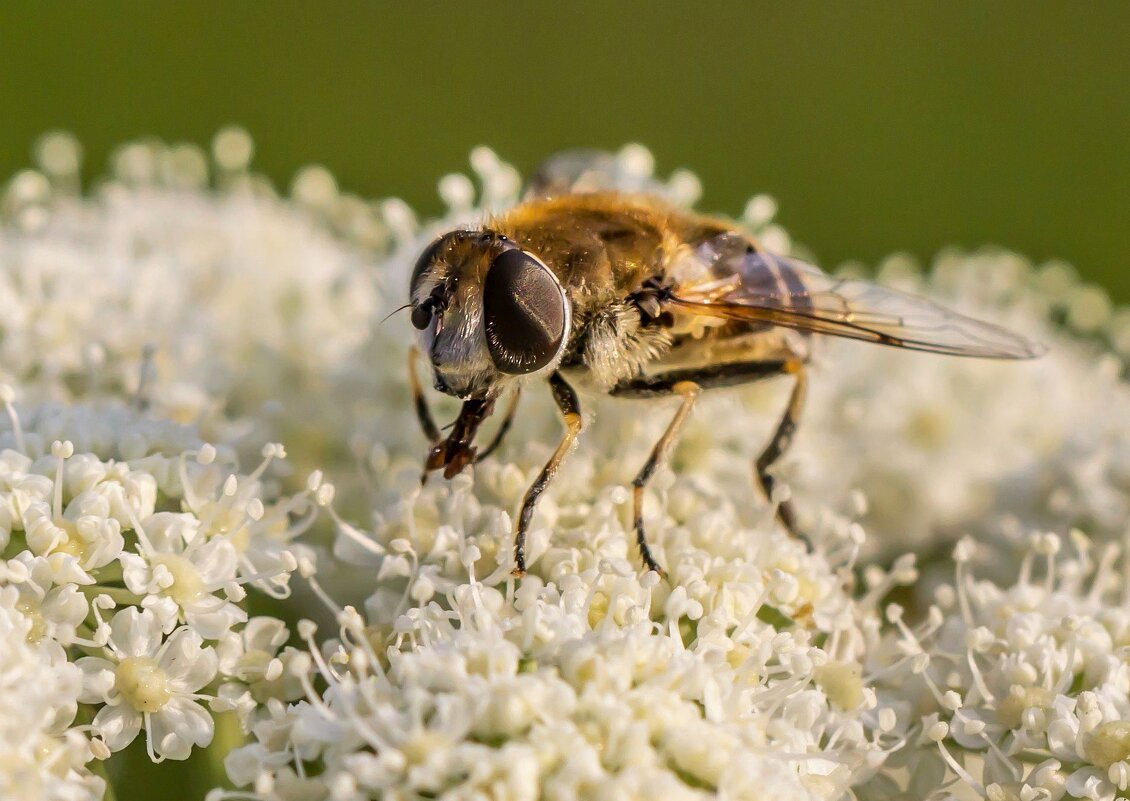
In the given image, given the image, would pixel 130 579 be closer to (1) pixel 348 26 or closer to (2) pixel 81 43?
(2) pixel 81 43

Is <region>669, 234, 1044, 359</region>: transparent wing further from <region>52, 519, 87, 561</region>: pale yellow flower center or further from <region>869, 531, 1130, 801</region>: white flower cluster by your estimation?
<region>52, 519, 87, 561</region>: pale yellow flower center

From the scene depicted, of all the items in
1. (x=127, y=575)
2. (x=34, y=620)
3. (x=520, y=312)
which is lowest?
(x=34, y=620)

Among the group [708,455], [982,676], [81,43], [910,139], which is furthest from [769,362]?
[81,43]

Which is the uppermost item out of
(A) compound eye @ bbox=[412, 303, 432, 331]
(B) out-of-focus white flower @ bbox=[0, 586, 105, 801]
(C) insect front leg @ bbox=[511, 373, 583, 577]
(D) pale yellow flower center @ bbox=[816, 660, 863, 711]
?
(A) compound eye @ bbox=[412, 303, 432, 331]

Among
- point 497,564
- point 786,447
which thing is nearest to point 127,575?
point 497,564

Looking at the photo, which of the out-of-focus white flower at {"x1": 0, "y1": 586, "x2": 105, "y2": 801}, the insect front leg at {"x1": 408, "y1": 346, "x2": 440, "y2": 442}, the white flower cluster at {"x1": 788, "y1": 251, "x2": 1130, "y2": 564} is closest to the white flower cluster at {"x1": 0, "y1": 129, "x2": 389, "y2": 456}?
the insect front leg at {"x1": 408, "y1": 346, "x2": 440, "y2": 442}

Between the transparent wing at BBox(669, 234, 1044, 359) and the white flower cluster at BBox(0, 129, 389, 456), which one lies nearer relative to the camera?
A: the transparent wing at BBox(669, 234, 1044, 359)

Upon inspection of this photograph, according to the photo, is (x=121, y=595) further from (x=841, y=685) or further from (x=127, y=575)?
(x=841, y=685)
